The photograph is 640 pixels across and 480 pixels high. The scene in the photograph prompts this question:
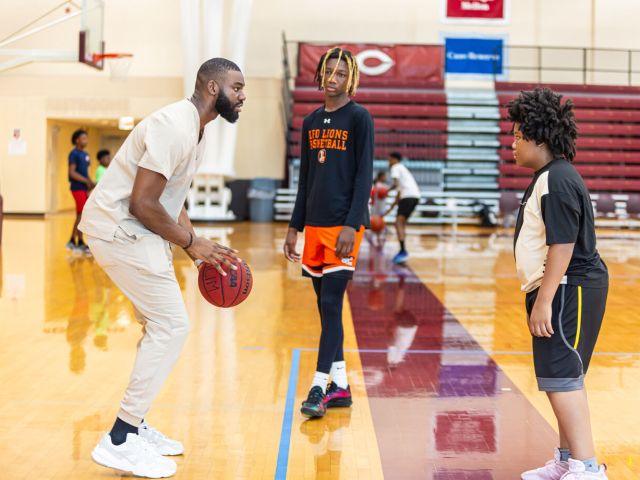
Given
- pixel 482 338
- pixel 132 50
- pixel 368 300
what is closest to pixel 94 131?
pixel 132 50

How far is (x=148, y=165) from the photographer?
10.0ft

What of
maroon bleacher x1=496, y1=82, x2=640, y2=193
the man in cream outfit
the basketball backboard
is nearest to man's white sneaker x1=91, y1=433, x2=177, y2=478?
the man in cream outfit

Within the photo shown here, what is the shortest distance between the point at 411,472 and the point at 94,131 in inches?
885

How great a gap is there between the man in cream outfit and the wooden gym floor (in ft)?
0.49

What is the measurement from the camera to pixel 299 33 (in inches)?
802

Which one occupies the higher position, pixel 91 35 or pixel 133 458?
Result: pixel 91 35

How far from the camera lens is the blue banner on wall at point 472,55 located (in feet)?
65.2

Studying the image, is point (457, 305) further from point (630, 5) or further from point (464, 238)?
point (630, 5)

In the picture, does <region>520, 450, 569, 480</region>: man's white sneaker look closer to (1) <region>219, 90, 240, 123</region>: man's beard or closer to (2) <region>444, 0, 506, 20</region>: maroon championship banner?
(1) <region>219, 90, 240, 123</region>: man's beard

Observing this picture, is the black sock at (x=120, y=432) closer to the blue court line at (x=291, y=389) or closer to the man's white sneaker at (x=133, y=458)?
the man's white sneaker at (x=133, y=458)

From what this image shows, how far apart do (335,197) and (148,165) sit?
121cm

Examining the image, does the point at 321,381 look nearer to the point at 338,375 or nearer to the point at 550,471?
the point at 338,375

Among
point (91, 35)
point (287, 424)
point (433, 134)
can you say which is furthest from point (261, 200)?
point (287, 424)

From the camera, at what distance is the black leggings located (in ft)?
13.3
